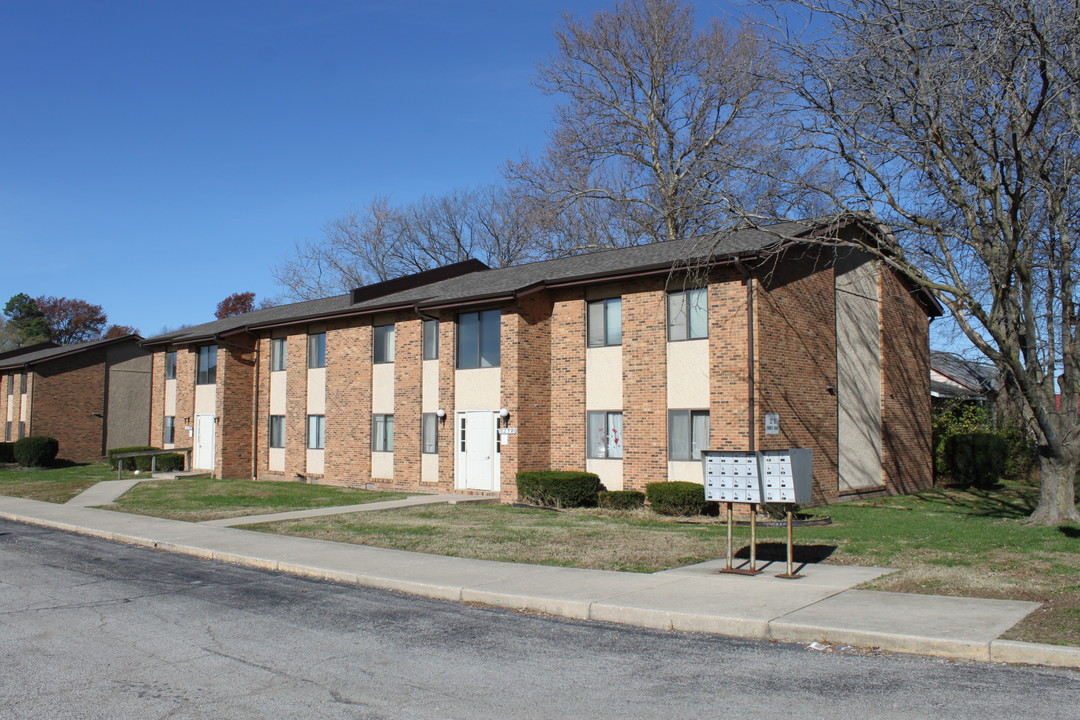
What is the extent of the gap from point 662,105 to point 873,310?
15.1 m

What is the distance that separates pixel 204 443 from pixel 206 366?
2900 millimetres

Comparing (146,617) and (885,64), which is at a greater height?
(885,64)

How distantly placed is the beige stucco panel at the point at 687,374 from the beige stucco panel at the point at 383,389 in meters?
9.26

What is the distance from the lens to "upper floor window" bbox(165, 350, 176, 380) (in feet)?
114

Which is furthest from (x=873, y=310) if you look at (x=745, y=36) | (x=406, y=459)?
(x=406, y=459)

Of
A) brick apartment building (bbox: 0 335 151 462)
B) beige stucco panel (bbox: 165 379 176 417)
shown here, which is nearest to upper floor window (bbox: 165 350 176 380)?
beige stucco panel (bbox: 165 379 176 417)

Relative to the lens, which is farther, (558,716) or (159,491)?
(159,491)

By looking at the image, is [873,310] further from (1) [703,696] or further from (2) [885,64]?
(1) [703,696]

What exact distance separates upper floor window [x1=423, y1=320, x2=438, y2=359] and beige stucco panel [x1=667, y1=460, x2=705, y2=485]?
8.01m

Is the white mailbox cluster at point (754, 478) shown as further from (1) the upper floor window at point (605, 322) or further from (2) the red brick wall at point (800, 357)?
(1) the upper floor window at point (605, 322)

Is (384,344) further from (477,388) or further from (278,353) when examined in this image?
(278,353)

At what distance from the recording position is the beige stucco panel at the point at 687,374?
18.9 metres

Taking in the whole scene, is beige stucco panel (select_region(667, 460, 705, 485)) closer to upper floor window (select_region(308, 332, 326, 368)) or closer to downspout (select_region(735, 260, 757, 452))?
downspout (select_region(735, 260, 757, 452))

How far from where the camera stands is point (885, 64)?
1406cm
